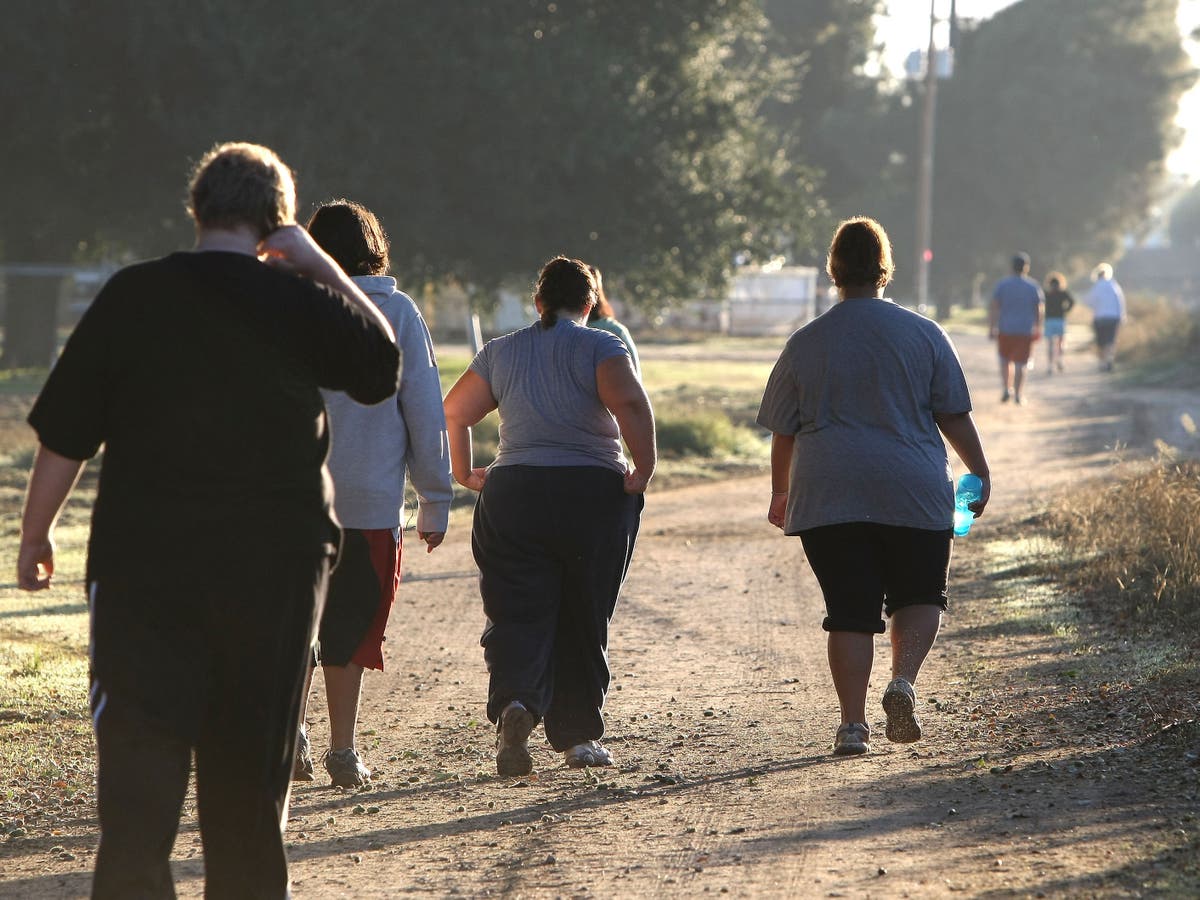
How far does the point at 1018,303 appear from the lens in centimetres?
2034

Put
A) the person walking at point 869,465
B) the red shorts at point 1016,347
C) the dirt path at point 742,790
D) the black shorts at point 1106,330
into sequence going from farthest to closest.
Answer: the black shorts at point 1106,330, the red shorts at point 1016,347, the person walking at point 869,465, the dirt path at point 742,790

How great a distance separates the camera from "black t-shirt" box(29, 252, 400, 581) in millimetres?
3455

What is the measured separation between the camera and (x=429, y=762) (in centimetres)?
614

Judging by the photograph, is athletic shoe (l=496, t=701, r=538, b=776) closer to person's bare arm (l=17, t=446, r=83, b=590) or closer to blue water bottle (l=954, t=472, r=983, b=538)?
blue water bottle (l=954, t=472, r=983, b=538)

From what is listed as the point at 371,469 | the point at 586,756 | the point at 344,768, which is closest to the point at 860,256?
the point at 371,469

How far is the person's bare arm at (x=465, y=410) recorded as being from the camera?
6.19 meters

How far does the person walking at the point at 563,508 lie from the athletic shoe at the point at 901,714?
3.16 ft

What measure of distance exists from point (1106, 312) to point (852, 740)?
24.0m

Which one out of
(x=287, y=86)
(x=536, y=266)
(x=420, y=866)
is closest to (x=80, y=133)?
(x=287, y=86)

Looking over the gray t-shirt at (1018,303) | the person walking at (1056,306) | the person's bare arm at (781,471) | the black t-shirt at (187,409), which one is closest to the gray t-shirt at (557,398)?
the person's bare arm at (781,471)

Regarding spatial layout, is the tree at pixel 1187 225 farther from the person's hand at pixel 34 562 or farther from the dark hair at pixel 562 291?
the person's hand at pixel 34 562

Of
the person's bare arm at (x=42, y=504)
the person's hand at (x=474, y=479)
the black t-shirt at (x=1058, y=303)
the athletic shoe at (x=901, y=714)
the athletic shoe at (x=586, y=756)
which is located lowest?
the athletic shoe at (x=586, y=756)

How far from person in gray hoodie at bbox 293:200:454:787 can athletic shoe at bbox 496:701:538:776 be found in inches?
19.3

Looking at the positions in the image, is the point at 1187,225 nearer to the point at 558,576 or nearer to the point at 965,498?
the point at 965,498
